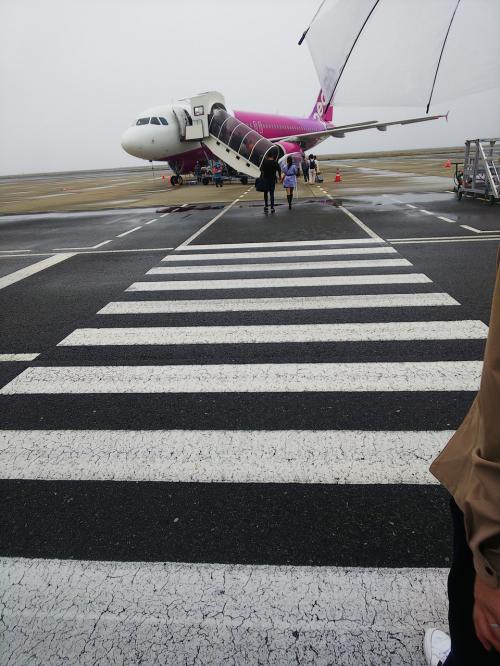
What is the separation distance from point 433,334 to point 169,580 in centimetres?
385

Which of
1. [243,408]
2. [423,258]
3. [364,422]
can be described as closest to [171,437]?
[243,408]

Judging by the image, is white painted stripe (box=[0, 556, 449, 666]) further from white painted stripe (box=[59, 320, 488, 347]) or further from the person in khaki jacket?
white painted stripe (box=[59, 320, 488, 347])

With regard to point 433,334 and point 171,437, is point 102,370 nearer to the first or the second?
point 171,437

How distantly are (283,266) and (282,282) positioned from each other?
3.67 feet

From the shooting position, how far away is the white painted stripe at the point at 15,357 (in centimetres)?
478

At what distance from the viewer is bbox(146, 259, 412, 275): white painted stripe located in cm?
795

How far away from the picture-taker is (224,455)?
3.08 m

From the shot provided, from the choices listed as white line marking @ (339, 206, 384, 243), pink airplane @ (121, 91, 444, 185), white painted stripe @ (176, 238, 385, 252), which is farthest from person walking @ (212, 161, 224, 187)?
white painted stripe @ (176, 238, 385, 252)

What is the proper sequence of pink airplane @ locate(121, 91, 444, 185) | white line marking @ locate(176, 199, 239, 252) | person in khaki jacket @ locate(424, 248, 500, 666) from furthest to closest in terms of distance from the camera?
1. pink airplane @ locate(121, 91, 444, 185)
2. white line marking @ locate(176, 199, 239, 252)
3. person in khaki jacket @ locate(424, 248, 500, 666)

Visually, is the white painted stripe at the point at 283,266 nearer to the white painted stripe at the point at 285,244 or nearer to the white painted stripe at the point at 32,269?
the white painted stripe at the point at 285,244

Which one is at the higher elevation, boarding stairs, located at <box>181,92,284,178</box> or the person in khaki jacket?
boarding stairs, located at <box>181,92,284,178</box>

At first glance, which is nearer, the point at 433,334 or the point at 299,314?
the point at 433,334

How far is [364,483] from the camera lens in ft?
9.06

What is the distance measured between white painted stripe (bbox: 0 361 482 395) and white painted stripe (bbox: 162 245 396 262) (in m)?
5.00
